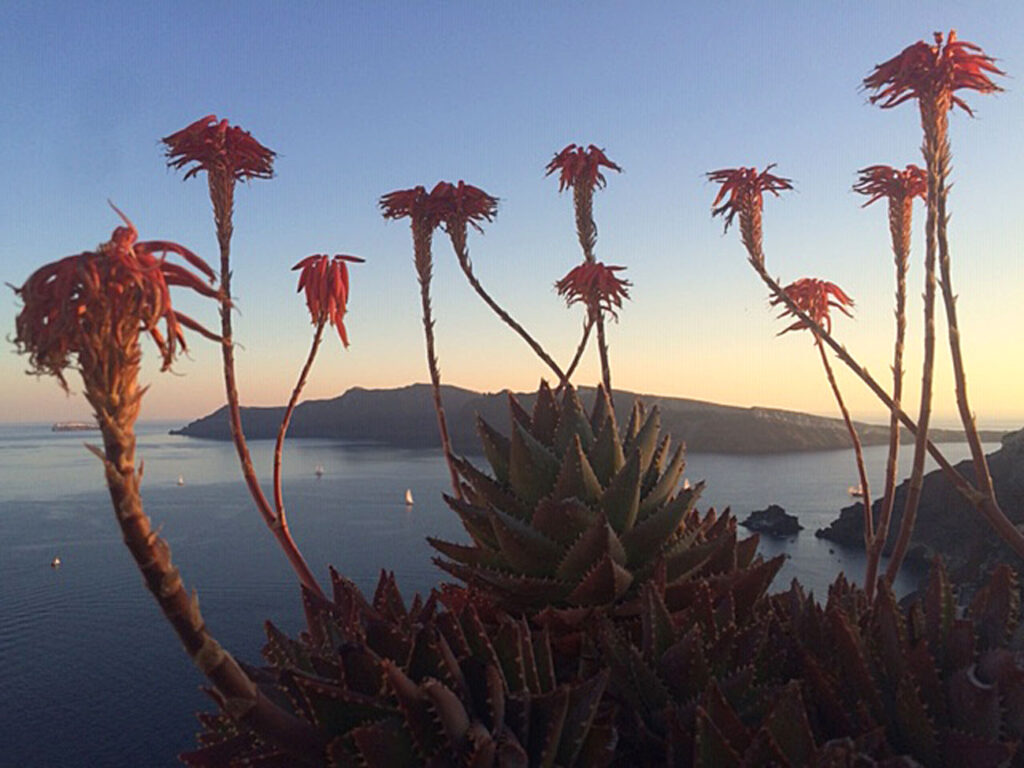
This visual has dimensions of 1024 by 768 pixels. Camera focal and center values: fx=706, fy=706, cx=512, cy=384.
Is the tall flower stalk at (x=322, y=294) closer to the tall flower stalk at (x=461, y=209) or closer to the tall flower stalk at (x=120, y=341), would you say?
the tall flower stalk at (x=461, y=209)

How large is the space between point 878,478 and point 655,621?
197594 mm

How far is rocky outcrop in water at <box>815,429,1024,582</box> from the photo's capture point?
225ft

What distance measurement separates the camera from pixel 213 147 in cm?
620

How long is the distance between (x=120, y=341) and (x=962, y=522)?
96.1 meters

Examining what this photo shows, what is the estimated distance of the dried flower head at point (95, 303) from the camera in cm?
127

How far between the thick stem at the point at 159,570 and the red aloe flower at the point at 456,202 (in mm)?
6349

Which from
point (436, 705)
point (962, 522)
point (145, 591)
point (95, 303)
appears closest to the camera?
point (95, 303)

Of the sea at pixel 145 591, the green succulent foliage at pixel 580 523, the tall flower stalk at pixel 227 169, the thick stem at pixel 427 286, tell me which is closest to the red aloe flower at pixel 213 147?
the tall flower stalk at pixel 227 169

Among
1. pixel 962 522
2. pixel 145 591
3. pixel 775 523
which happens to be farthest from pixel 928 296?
pixel 775 523

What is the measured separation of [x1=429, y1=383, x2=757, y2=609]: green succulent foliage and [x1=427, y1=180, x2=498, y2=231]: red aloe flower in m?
4.91

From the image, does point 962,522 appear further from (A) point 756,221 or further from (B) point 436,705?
(B) point 436,705

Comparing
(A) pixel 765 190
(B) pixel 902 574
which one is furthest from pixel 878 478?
(A) pixel 765 190

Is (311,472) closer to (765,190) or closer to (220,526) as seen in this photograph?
(220,526)

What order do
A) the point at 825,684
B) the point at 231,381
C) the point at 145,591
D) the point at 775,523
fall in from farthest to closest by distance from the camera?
the point at 775,523 < the point at 145,591 < the point at 231,381 < the point at 825,684
